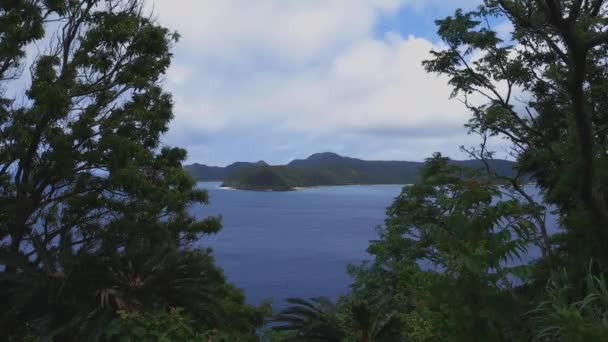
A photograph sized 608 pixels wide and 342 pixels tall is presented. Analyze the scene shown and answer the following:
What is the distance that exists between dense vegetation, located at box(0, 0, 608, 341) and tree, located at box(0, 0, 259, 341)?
0.13 ft

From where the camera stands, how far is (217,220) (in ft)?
49.0

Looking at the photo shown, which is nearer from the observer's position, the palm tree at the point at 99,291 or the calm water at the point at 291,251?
the palm tree at the point at 99,291

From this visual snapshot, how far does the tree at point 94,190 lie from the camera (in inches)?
306

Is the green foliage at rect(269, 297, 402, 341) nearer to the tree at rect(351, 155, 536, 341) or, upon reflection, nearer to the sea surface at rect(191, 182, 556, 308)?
the tree at rect(351, 155, 536, 341)

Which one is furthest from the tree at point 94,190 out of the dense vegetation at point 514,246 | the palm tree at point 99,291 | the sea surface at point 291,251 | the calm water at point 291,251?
the calm water at point 291,251

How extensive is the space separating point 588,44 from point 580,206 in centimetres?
276

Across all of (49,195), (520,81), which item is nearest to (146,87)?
(49,195)

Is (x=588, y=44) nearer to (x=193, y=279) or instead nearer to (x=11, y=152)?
(x=193, y=279)

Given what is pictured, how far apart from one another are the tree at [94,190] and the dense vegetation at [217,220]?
0.13 feet

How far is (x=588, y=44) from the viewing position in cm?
517

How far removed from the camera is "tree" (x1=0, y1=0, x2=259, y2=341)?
7.78 m

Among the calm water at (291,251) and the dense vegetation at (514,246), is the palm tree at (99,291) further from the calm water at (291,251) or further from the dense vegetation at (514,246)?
the calm water at (291,251)

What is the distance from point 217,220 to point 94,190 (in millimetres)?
3931

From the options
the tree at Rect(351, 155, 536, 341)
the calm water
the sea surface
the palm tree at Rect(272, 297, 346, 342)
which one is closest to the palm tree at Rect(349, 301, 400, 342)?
the palm tree at Rect(272, 297, 346, 342)
